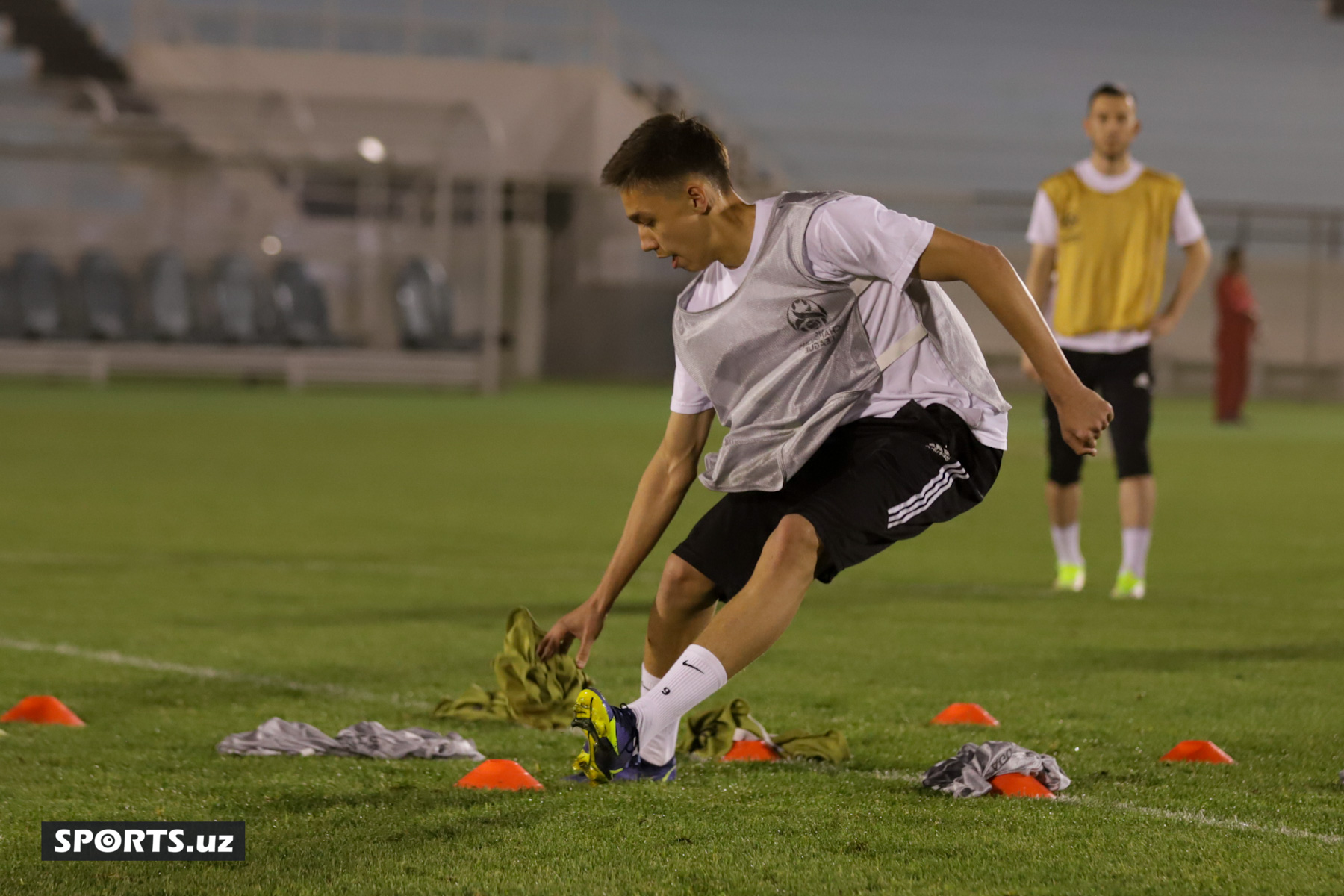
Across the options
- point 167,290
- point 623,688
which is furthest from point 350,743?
point 167,290

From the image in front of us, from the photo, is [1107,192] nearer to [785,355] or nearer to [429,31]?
[785,355]

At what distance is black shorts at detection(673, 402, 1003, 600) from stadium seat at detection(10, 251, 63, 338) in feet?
81.8

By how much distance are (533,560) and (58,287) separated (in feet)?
68.0

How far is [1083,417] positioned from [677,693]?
1.02 m

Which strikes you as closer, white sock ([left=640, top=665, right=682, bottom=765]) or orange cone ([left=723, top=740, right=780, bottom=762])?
white sock ([left=640, top=665, right=682, bottom=765])

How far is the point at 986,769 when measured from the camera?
12.9ft

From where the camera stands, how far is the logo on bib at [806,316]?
3791 millimetres

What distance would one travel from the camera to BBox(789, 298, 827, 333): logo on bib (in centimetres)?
379

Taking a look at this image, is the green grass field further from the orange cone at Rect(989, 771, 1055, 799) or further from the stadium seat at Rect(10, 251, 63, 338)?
the stadium seat at Rect(10, 251, 63, 338)

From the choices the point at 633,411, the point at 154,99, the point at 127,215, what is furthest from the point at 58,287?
the point at 633,411

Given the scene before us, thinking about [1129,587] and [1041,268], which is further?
[1041,268]

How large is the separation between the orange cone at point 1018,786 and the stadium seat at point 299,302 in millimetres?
24070

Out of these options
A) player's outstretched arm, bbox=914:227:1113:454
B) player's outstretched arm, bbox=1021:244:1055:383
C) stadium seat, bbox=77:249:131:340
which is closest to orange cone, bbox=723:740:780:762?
player's outstretched arm, bbox=914:227:1113:454

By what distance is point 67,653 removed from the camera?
19.4 feet
